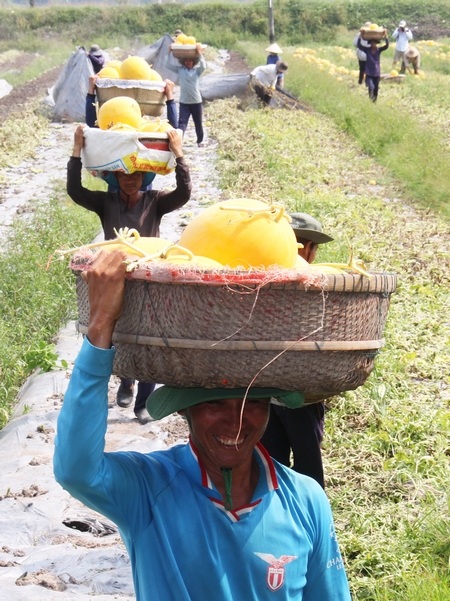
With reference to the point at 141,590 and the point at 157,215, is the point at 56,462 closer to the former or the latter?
the point at 141,590

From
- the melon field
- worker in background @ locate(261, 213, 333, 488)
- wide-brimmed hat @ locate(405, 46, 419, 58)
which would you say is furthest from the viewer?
wide-brimmed hat @ locate(405, 46, 419, 58)

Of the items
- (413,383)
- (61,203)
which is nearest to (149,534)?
(413,383)

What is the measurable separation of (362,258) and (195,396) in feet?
20.7

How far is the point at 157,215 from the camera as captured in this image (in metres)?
4.71

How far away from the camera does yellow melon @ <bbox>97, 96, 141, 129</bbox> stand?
4.54 meters

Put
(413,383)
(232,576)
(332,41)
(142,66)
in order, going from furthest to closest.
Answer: (332,41)
(142,66)
(413,383)
(232,576)

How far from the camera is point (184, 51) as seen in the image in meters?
12.5

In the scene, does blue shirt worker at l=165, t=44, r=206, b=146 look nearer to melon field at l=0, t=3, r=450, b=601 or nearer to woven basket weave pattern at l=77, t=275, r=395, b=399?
melon field at l=0, t=3, r=450, b=601

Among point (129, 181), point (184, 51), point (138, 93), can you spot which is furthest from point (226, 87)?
point (129, 181)

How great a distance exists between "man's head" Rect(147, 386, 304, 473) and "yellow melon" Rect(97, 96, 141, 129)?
9.95 ft

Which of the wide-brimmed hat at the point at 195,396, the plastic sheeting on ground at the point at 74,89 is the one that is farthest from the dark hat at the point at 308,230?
the plastic sheeting on ground at the point at 74,89

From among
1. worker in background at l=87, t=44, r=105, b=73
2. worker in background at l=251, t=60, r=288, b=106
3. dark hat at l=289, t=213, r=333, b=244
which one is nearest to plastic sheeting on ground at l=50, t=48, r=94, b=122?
worker in background at l=87, t=44, r=105, b=73

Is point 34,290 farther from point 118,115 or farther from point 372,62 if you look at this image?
point 372,62

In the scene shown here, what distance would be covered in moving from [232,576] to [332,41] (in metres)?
45.4
